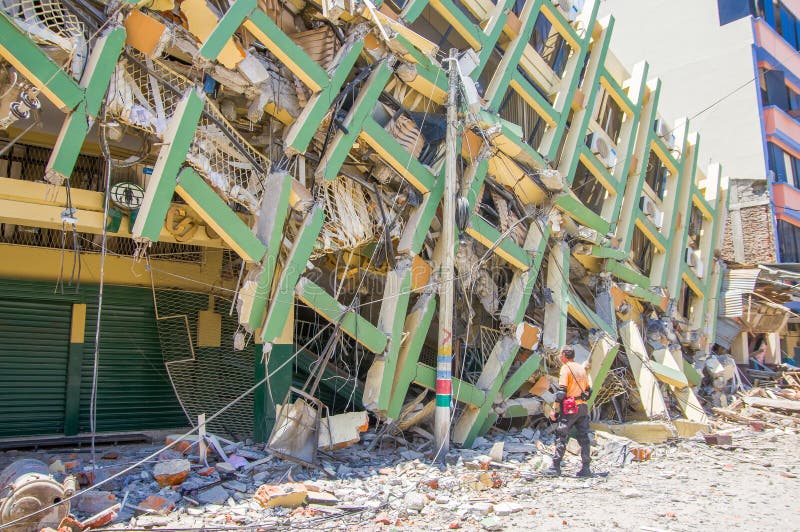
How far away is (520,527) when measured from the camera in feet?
17.3

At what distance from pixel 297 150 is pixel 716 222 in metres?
12.8

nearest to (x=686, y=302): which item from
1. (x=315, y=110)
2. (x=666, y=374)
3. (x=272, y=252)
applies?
(x=666, y=374)

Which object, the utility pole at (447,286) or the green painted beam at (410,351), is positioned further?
the green painted beam at (410,351)

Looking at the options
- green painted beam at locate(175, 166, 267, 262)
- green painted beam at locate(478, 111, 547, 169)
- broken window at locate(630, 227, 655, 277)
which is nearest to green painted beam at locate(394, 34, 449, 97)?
green painted beam at locate(478, 111, 547, 169)

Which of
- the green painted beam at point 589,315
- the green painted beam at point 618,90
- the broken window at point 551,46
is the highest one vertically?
the broken window at point 551,46

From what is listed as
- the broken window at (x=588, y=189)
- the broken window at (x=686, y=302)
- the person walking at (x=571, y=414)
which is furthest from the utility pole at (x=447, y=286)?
the broken window at (x=686, y=302)

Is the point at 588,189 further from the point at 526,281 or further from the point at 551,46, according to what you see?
the point at 526,281

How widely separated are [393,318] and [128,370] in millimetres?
4103

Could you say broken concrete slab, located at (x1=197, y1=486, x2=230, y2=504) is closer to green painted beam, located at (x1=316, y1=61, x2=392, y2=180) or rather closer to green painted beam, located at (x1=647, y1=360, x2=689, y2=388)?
green painted beam, located at (x1=316, y1=61, x2=392, y2=180)

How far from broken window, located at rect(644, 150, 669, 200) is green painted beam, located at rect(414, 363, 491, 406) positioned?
26.5 ft

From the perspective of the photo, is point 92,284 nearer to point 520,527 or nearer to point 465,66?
point 465,66

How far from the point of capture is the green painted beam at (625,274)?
11539mm

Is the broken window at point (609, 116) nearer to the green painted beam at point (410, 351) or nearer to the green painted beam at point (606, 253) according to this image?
the green painted beam at point (606, 253)

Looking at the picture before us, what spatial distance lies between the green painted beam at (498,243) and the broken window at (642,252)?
536cm
